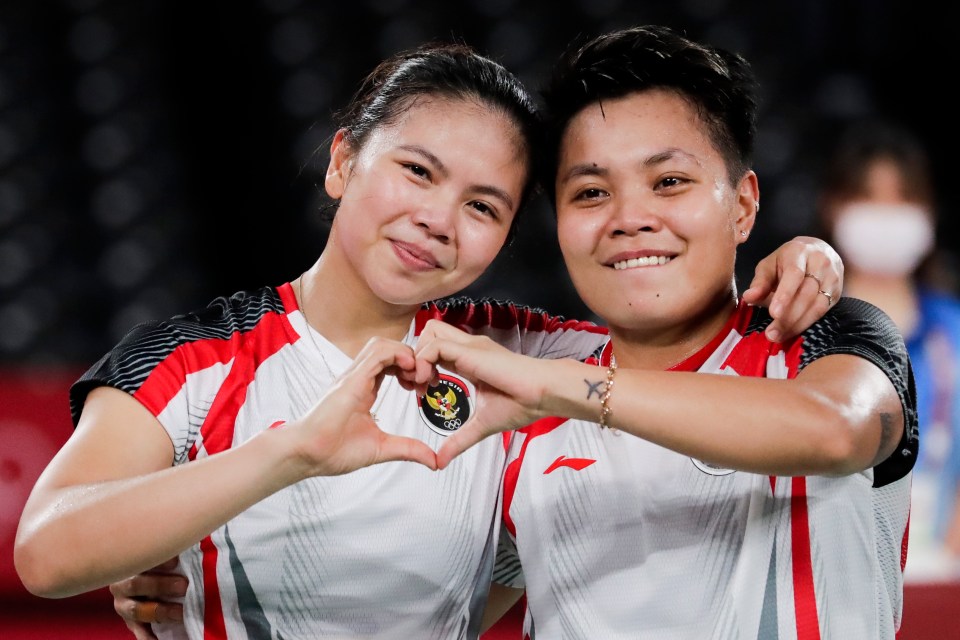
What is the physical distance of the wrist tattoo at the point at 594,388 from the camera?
1.43m

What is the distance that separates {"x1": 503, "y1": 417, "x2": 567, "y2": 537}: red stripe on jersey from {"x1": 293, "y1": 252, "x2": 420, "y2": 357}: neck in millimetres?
304

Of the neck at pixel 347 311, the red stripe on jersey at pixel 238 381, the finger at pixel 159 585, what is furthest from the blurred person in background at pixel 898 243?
the finger at pixel 159 585

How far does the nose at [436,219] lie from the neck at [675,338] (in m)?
0.33

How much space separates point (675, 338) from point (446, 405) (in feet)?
1.31

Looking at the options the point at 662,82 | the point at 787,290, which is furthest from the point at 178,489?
the point at 662,82

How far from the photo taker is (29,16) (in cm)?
446

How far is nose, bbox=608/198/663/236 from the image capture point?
175cm

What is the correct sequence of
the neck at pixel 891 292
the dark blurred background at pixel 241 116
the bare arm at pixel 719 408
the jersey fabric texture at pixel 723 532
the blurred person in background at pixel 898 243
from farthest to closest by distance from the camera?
the dark blurred background at pixel 241 116 → the neck at pixel 891 292 → the blurred person in background at pixel 898 243 → the jersey fabric texture at pixel 723 532 → the bare arm at pixel 719 408

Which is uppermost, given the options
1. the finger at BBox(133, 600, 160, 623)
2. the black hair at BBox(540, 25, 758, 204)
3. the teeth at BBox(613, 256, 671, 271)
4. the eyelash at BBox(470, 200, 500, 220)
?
the black hair at BBox(540, 25, 758, 204)

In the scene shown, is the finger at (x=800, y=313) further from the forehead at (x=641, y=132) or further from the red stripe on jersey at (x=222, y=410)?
the red stripe on jersey at (x=222, y=410)

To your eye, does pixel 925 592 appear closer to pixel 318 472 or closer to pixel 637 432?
pixel 637 432

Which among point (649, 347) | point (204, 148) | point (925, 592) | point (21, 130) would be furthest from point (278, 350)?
point (21, 130)

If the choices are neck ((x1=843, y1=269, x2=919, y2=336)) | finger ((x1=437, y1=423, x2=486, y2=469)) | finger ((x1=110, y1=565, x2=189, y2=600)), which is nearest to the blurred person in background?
neck ((x1=843, y1=269, x2=919, y2=336))

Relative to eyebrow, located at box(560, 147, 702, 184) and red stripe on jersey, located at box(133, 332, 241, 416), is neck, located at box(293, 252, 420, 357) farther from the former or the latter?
eyebrow, located at box(560, 147, 702, 184)
